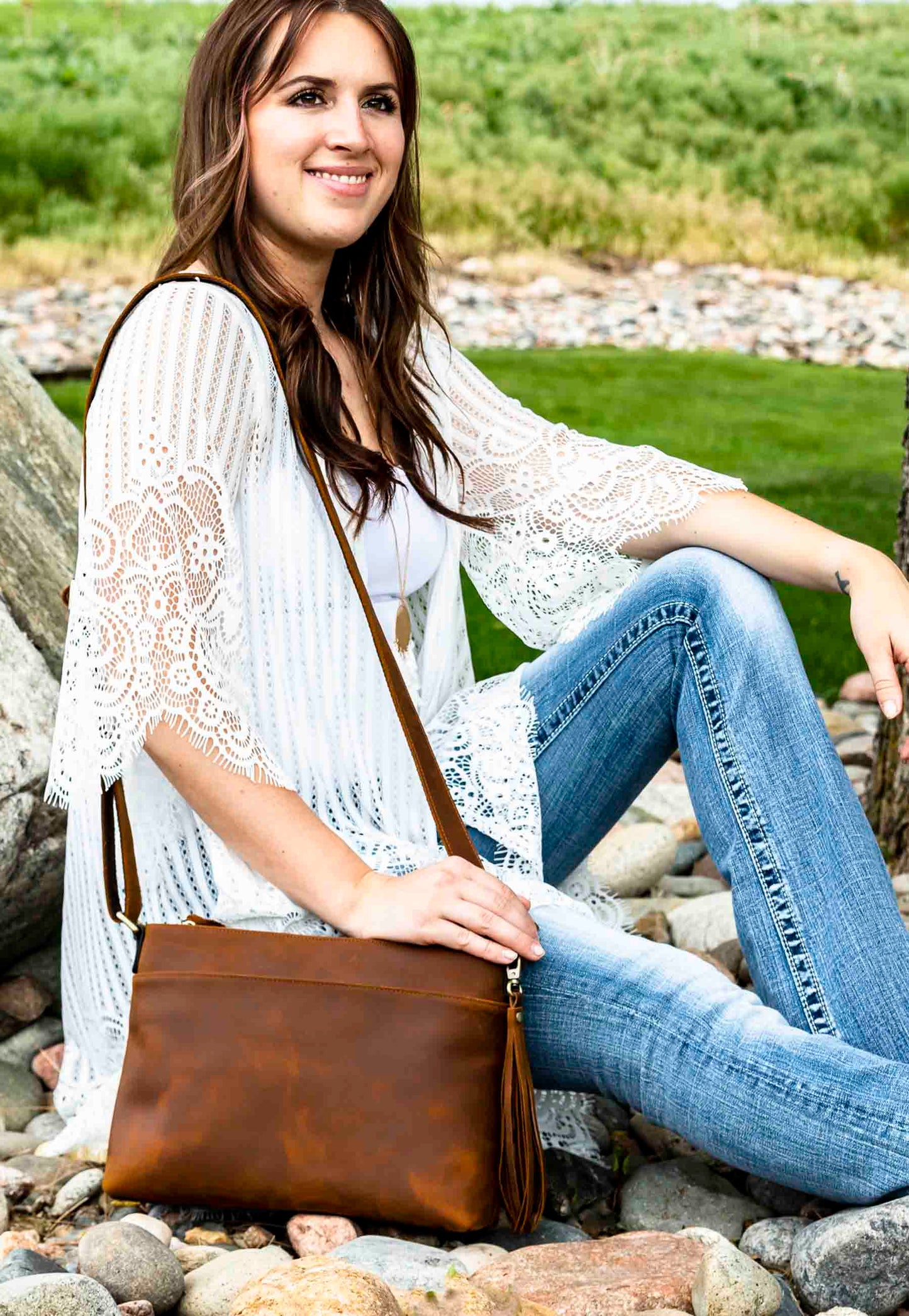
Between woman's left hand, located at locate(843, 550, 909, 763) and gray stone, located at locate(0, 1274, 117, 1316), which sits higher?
woman's left hand, located at locate(843, 550, 909, 763)

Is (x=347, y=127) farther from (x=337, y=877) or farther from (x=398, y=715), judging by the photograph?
(x=337, y=877)

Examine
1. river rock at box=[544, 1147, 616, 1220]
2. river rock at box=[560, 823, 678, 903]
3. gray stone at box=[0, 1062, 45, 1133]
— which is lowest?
river rock at box=[560, 823, 678, 903]

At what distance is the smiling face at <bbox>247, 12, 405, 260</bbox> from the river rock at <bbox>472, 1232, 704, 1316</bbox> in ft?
4.42

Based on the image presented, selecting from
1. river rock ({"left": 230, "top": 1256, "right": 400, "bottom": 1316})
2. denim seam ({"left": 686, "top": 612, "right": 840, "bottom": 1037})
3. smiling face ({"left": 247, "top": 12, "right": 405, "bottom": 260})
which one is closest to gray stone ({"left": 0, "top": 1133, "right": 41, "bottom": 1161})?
river rock ({"left": 230, "top": 1256, "right": 400, "bottom": 1316})

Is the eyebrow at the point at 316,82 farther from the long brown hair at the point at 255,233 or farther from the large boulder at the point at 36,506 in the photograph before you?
the large boulder at the point at 36,506

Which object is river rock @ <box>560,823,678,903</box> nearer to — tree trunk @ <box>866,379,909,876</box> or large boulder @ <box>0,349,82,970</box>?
tree trunk @ <box>866,379,909,876</box>

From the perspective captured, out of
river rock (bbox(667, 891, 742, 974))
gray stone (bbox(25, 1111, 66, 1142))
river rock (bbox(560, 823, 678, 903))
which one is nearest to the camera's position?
gray stone (bbox(25, 1111, 66, 1142))

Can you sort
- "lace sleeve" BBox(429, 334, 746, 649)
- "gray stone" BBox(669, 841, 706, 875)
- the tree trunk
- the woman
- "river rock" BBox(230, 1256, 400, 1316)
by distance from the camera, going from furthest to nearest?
"gray stone" BBox(669, 841, 706, 875) → the tree trunk → "lace sleeve" BBox(429, 334, 746, 649) → the woman → "river rock" BBox(230, 1256, 400, 1316)

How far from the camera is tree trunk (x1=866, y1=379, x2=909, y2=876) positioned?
2.96 metres

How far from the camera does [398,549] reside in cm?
209

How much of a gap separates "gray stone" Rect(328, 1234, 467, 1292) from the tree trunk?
167cm

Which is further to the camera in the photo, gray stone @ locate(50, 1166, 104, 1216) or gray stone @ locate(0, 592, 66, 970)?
gray stone @ locate(0, 592, 66, 970)

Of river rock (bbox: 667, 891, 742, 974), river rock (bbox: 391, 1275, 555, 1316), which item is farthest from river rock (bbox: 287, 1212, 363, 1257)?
river rock (bbox: 667, 891, 742, 974)

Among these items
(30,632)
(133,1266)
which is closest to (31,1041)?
(30,632)
